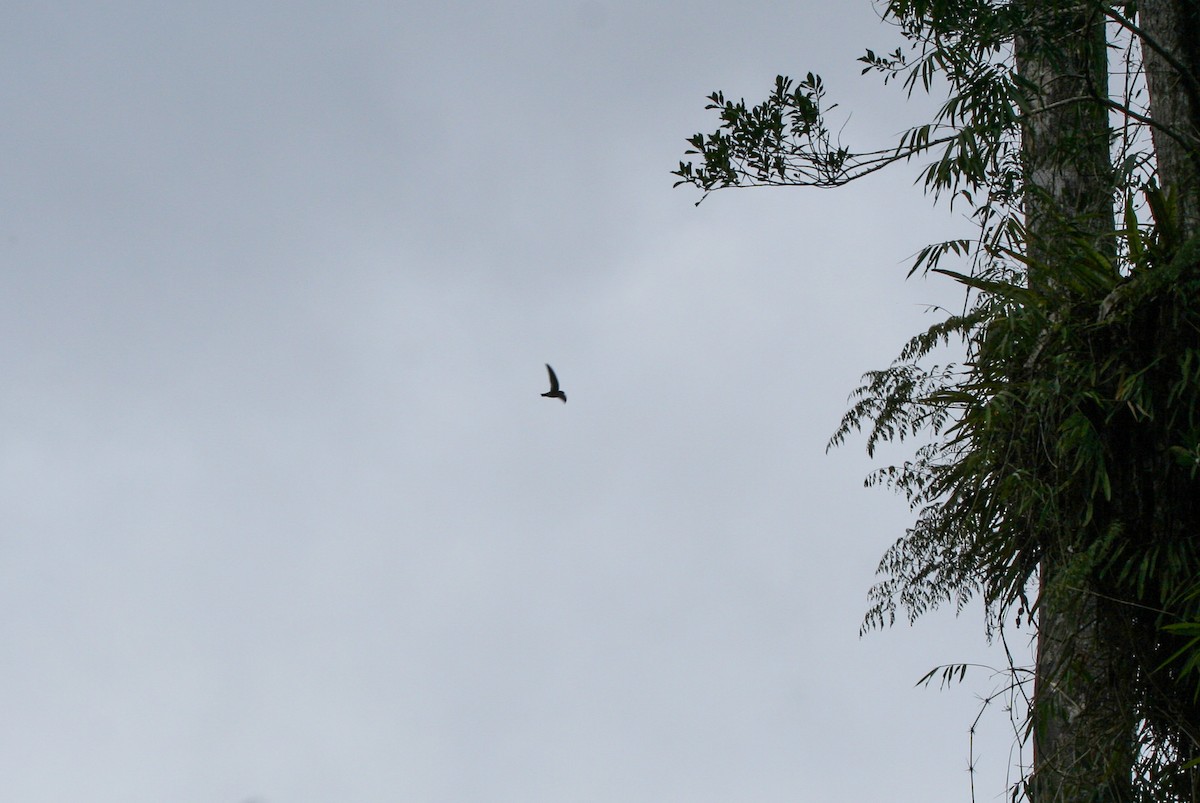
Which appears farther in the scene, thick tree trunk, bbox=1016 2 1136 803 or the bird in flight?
the bird in flight

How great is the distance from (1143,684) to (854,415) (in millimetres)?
5071

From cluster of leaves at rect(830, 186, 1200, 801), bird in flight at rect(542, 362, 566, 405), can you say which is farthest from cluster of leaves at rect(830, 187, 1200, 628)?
bird in flight at rect(542, 362, 566, 405)

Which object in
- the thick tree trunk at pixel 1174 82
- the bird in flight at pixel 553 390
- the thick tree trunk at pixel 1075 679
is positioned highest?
the thick tree trunk at pixel 1174 82

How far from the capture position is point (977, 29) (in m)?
4.73

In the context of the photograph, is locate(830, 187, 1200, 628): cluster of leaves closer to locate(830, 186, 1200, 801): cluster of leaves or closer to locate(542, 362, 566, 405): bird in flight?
locate(830, 186, 1200, 801): cluster of leaves

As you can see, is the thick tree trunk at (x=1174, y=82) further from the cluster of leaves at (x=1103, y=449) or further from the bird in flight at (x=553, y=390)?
the bird in flight at (x=553, y=390)

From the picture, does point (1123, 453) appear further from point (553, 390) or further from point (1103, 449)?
point (553, 390)

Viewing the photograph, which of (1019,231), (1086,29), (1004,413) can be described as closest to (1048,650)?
(1004,413)

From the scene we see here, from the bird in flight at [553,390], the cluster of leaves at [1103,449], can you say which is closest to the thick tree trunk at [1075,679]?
the cluster of leaves at [1103,449]

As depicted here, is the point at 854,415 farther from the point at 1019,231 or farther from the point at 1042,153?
the point at 1019,231

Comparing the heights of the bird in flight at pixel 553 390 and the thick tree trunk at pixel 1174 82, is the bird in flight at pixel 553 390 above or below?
below

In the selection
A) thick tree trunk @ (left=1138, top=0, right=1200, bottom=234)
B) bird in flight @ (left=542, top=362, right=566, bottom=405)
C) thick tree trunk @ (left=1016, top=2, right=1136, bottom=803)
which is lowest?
thick tree trunk @ (left=1016, top=2, right=1136, bottom=803)

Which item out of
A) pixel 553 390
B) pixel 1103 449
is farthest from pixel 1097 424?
pixel 553 390

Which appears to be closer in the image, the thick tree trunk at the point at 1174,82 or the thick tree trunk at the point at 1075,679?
the thick tree trunk at the point at 1075,679
